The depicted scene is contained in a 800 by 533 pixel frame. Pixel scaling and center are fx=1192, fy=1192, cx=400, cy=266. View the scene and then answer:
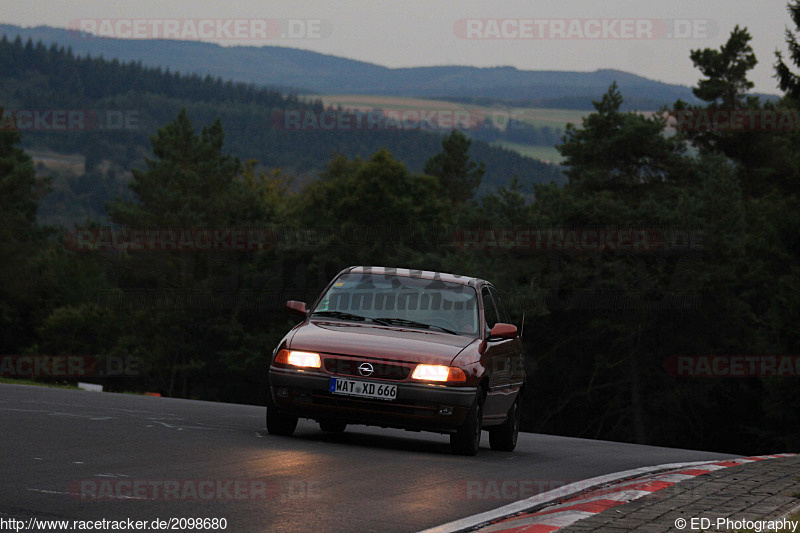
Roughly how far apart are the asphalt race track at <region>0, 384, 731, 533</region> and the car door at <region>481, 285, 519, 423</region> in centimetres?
51

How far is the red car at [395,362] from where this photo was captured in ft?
37.2

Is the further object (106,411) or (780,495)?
(106,411)

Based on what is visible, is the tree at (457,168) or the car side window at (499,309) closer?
the car side window at (499,309)

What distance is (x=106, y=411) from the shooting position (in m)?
14.5

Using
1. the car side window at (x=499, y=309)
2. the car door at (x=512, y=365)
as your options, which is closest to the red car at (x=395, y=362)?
the car door at (x=512, y=365)

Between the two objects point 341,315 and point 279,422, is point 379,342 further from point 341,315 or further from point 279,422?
point 279,422

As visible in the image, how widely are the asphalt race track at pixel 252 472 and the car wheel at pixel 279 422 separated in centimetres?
12

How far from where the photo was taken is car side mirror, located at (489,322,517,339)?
40.6ft

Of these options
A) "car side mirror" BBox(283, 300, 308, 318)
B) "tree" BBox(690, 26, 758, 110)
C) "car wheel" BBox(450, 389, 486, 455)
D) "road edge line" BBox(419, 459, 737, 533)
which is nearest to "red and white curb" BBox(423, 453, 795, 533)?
"road edge line" BBox(419, 459, 737, 533)

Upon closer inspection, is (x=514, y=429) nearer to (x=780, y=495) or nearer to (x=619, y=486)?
(x=619, y=486)

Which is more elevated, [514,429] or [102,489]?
[102,489]

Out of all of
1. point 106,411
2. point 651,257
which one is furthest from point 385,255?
point 106,411

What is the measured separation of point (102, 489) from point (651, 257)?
162ft

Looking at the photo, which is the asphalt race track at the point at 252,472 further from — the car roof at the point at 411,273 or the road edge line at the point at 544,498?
the car roof at the point at 411,273
